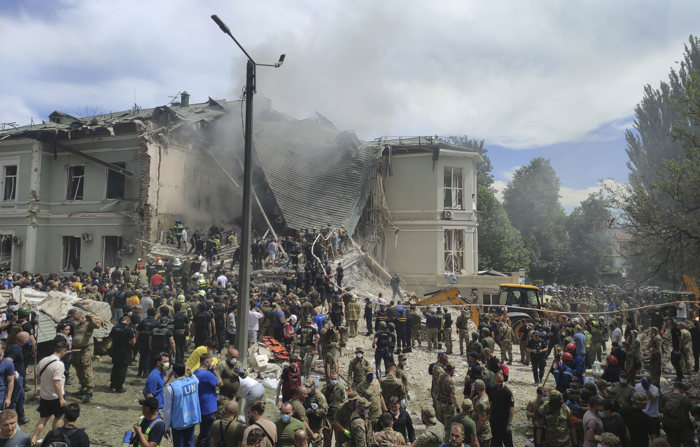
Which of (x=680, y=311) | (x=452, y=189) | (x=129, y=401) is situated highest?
(x=452, y=189)

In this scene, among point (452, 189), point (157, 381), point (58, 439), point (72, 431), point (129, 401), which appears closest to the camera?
point (58, 439)

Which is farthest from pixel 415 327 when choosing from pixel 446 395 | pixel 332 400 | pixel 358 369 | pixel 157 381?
pixel 157 381

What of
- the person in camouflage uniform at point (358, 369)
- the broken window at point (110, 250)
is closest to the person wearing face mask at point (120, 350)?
the person in camouflage uniform at point (358, 369)

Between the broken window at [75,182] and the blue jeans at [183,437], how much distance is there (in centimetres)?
2174

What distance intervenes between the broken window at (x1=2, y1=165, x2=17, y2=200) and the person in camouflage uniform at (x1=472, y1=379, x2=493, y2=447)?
88.1 feet

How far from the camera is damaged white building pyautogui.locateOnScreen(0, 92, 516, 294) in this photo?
21984 mm

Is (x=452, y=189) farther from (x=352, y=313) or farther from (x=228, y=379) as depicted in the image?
(x=228, y=379)

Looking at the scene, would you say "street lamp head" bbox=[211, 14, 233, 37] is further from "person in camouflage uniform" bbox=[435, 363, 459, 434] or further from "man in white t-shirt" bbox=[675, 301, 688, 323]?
"man in white t-shirt" bbox=[675, 301, 688, 323]

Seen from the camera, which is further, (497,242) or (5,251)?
(497,242)

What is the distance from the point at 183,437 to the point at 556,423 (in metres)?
5.04

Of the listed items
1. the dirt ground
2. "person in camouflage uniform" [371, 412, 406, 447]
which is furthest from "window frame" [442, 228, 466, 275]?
"person in camouflage uniform" [371, 412, 406, 447]

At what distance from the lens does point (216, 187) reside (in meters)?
25.0

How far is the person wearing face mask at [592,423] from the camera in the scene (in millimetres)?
5727

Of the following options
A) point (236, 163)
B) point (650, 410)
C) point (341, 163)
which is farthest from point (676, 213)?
point (236, 163)
